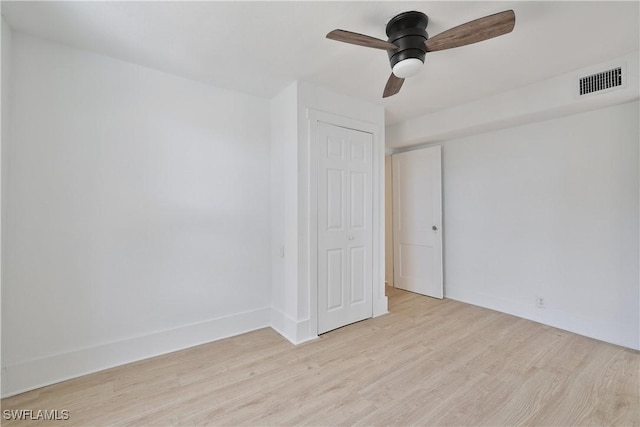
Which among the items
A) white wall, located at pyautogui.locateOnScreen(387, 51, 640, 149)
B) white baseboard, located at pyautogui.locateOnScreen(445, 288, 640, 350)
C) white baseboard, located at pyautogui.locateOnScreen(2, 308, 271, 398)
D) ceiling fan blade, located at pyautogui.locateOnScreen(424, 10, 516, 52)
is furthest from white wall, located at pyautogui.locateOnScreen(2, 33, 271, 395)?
white baseboard, located at pyautogui.locateOnScreen(445, 288, 640, 350)

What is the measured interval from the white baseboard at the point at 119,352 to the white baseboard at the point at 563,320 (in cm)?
275

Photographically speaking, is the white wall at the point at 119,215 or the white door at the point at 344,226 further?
the white door at the point at 344,226

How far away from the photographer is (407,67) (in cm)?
181

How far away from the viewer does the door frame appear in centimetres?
271

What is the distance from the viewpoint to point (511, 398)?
182cm

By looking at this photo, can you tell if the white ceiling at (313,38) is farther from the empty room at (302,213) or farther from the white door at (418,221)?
the white door at (418,221)

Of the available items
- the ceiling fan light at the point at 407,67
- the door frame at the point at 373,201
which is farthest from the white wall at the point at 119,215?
the ceiling fan light at the point at 407,67

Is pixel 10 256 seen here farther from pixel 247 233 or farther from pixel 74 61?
pixel 247 233

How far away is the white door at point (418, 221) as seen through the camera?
151 inches

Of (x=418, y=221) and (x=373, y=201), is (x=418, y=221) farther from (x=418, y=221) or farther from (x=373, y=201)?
(x=373, y=201)

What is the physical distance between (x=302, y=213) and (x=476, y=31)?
6.20 feet

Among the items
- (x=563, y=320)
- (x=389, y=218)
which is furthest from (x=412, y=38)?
(x=563, y=320)

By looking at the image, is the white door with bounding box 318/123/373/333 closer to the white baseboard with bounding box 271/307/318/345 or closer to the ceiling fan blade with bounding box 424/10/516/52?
the white baseboard with bounding box 271/307/318/345

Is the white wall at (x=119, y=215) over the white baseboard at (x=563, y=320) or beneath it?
over
